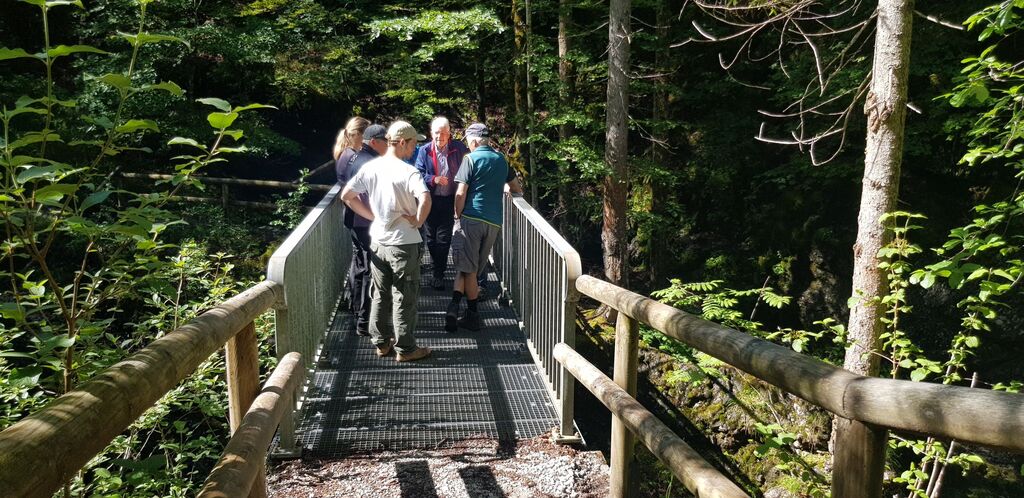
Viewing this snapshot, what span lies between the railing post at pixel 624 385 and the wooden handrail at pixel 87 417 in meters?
2.01

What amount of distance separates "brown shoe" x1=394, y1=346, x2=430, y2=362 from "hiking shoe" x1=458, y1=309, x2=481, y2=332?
0.84 meters

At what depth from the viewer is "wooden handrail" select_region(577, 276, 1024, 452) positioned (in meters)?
1.34

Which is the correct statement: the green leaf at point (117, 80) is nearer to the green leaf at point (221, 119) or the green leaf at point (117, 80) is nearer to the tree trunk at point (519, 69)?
the green leaf at point (221, 119)

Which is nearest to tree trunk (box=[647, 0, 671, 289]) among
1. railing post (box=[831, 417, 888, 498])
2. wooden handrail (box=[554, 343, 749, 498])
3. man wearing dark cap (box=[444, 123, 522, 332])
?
man wearing dark cap (box=[444, 123, 522, 332])

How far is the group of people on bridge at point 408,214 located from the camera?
17.4 feet

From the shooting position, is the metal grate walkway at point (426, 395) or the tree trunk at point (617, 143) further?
the tree trunk at point (617, 143)

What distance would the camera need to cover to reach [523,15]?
13883mm

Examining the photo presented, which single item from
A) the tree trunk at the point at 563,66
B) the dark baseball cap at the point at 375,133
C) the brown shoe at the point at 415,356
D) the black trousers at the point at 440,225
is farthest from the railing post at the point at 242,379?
the tree trunk at the point at 563,66

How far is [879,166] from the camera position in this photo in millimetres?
6082

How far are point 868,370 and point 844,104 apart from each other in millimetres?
6370

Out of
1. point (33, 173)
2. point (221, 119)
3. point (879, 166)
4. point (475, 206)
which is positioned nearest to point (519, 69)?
point (475, 206)

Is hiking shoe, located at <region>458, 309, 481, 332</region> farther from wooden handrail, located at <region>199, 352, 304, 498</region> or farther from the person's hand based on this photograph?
wooden handrail, located at <region>199, 352, 304, 498</region>

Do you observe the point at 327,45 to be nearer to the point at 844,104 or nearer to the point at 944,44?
the point at 844,104

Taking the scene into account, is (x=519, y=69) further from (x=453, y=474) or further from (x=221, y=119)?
(x=221, y=119)
